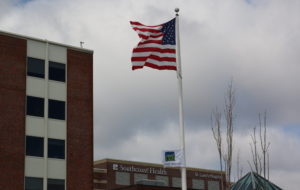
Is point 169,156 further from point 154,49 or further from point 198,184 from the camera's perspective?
point 198,184

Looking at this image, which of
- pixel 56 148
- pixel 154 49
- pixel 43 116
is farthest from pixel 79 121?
pixel 154 49

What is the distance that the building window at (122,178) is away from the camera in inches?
3487

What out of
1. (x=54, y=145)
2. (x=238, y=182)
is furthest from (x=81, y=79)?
(x=238, y=182)

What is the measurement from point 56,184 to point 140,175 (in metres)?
46.0

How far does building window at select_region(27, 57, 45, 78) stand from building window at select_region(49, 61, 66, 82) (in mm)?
729

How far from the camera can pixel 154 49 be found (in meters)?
24.7

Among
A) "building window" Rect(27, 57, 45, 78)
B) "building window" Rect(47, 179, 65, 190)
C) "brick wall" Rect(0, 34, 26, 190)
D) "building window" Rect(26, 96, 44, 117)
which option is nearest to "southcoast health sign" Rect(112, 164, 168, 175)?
"building window" Rect(47, 179, 65, 190)

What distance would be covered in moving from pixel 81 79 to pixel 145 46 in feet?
88.8

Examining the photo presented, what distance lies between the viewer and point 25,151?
4609 centimetres

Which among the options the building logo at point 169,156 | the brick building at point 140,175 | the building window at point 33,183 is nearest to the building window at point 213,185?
the brick building at point 140,175

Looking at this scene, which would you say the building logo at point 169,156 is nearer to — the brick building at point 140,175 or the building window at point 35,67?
the building window at point 35,67

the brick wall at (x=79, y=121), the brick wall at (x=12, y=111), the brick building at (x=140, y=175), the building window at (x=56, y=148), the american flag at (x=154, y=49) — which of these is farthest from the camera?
the brick building at (x=140, y=175)

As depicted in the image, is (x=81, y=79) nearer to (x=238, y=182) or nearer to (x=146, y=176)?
(x=238, y=182)

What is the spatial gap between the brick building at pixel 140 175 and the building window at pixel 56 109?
28380 mm
